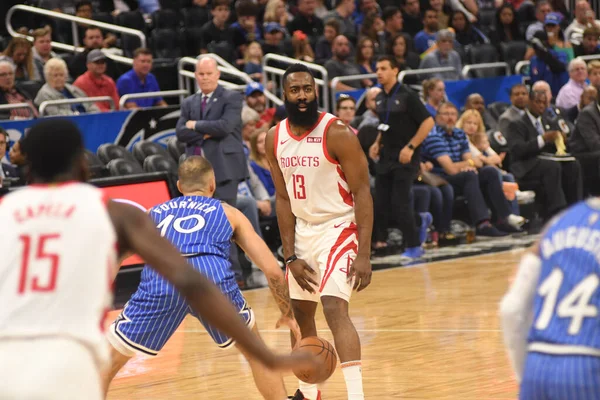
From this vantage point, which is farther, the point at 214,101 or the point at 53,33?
the point at 53,33

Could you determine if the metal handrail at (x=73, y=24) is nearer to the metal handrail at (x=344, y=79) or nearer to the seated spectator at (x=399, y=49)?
the metal handrail at (x=344, y=79)

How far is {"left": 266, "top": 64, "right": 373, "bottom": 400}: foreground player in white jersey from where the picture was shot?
22.2ft

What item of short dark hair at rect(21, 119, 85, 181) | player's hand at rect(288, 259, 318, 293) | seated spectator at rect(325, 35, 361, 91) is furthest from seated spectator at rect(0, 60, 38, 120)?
short dark hair at rect(21, 119, 85, 181)

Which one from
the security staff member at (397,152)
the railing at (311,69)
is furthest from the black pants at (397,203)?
the railing at (311,69)

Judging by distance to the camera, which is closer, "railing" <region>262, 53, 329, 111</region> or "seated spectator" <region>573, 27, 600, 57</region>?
"railing" <region>262, 53, 329, 111</region>

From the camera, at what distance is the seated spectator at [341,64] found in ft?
52.6

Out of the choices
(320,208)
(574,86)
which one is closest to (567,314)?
(320,208)

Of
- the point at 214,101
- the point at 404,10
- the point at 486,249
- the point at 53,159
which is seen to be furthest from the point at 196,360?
the point at 404,10

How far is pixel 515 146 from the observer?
1513 centimetres

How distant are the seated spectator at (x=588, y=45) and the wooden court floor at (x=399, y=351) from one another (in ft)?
24.8

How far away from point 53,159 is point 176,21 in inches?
553

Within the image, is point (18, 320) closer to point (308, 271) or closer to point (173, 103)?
point (308, 271)

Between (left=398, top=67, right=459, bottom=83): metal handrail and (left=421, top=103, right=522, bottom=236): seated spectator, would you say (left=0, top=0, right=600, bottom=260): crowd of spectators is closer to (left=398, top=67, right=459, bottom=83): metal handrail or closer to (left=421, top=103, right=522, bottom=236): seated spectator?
(left=421, top=103, right=522, bottom=236): seated spectator

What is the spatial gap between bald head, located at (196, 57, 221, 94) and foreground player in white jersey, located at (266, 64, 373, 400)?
14.8 feet
